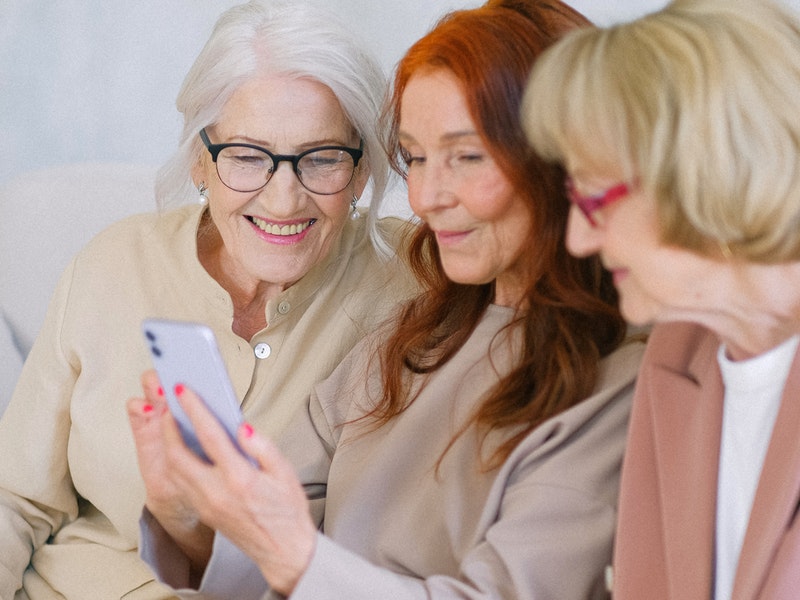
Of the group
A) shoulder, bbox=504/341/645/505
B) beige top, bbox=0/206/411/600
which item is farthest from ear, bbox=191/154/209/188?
shoulder, bbox=504/341/645/505

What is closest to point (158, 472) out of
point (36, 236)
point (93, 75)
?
point (36, 236)

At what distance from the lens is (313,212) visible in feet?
5.87

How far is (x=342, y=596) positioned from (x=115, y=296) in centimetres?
84

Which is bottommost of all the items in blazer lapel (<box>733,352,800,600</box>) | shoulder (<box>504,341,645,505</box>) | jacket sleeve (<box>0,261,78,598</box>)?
jacket sleeve (<box>0,261,78,598</box>)

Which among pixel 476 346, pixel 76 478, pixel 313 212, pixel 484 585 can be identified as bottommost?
pixel 76 478

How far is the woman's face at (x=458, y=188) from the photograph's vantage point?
1376 millimetres

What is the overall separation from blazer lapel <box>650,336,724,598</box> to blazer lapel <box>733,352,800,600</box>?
8 cm

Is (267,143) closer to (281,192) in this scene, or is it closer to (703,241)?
(281,192)

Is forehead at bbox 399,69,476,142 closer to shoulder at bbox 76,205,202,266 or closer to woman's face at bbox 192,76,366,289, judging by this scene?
woman's face at bbox 192,76,366,289

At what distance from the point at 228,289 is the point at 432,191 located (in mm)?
641

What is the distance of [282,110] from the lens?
1720 mm

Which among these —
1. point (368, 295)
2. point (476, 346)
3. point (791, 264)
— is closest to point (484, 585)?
point (476, 346)

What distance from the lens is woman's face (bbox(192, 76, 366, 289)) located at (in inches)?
67.9

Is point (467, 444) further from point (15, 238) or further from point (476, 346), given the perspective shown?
point (15, 238)
